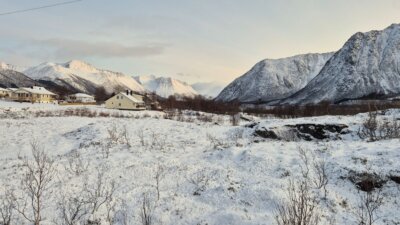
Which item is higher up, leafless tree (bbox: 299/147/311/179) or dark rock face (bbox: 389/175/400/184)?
leafless tree (bbox: 299/147/311/179)

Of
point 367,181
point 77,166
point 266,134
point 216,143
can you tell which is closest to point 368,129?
point 266,134

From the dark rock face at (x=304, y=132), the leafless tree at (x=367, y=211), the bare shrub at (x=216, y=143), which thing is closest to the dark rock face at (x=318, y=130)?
the dark rock face at (x=304, y=132)

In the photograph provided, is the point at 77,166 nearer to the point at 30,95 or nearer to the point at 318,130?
the point at 318,130

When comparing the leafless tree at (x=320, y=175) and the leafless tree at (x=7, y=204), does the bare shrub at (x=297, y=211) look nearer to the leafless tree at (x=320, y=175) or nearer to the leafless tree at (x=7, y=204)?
the leafless tree at (x=320, y=175)

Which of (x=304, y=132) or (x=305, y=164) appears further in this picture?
(x=304, y=132)

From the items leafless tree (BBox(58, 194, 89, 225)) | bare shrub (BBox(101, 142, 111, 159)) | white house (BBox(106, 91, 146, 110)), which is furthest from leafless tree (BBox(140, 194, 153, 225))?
white house (BBox(106, 91, 146, 110))

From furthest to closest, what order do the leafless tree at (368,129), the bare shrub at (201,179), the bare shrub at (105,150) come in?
the leafless tree at (368,129), the bare shrub at (105,150), the bare shrub at (201,179)

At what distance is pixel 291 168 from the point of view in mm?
17469

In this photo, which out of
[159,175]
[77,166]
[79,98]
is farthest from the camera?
[79,98]

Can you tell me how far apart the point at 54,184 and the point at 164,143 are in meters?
10.4

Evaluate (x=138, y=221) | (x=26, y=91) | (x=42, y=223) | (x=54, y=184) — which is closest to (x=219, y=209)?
(x=138, y=221)

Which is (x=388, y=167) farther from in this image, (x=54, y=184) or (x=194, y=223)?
(x=54, y=184)

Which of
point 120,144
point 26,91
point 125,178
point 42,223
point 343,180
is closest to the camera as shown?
point 42,223

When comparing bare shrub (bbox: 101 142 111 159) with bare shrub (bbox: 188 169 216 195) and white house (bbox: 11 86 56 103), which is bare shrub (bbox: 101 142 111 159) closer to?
bare shrub (bbox: 188 169 216 195)
